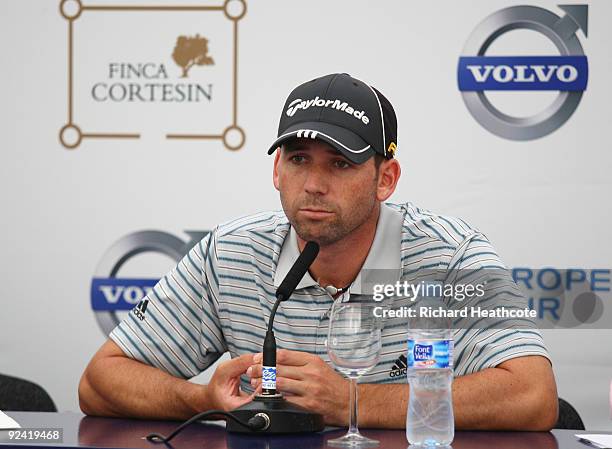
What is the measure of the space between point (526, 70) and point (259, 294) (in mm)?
1153

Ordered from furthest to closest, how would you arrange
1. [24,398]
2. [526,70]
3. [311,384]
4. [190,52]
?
[190,52] → [526,70] → [24,398] → [311,384]

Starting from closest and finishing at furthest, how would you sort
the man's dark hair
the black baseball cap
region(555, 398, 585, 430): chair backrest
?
1. the black baseball cap
2. the man's dark hair
3. region(555, 398, 585, 430): chair backrest

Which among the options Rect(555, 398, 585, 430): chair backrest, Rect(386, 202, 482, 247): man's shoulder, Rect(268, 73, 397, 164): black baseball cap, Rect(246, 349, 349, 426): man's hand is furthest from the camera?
Rect(555, 398, 585, 430): chair backrest

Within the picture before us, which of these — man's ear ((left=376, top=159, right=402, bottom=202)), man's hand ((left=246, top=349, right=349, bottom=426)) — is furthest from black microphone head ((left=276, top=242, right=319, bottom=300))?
man's ear ((left=376, top=159, right=402, bottom=202))

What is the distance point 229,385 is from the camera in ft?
6.66

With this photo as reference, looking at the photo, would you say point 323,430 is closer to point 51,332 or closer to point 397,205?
point 397,205

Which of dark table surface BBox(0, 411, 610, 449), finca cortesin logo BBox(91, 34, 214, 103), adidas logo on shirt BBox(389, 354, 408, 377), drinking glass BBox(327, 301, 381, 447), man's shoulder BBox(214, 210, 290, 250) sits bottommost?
dark table surface BBox(0, 411, 610, 449)

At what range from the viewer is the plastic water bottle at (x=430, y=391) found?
5.88ft

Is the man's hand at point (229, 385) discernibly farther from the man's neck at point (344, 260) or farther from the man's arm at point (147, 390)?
the man's neck at point (344, 260)

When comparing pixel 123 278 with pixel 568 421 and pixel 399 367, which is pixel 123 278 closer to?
pixel 399 367

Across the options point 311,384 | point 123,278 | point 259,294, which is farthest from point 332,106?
point 123,278

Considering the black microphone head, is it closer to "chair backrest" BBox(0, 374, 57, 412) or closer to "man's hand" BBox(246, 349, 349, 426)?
"man's hand" BBox(246, 349, 349, 426)

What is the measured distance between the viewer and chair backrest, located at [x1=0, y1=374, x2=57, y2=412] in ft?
9.14

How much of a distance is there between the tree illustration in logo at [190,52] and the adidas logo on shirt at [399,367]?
1.26 m
